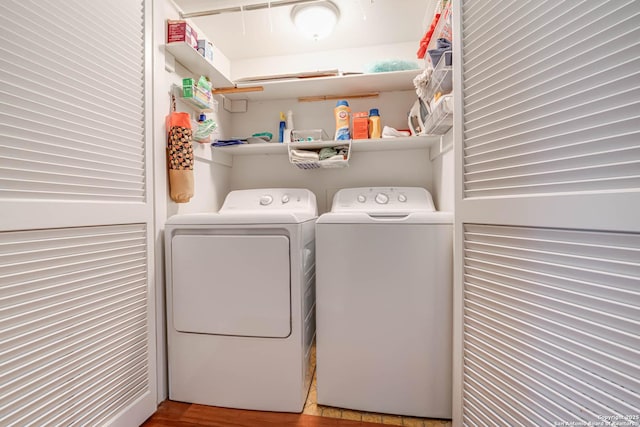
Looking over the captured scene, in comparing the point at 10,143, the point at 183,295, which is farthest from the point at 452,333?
the point at 10,143

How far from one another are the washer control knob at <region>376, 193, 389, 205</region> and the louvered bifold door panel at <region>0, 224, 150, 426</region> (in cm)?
140

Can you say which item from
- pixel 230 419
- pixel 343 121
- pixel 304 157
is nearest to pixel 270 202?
pixel 304 157

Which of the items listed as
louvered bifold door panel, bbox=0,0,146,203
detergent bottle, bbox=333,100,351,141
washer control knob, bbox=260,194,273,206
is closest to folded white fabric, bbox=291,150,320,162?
detergent bottle, bbox=333,100,351,141

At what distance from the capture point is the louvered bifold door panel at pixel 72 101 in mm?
754

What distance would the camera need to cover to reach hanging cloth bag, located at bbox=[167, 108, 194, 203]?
53.0 inches

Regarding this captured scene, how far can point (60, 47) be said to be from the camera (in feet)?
2.84

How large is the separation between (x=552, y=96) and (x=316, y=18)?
1.53 metres

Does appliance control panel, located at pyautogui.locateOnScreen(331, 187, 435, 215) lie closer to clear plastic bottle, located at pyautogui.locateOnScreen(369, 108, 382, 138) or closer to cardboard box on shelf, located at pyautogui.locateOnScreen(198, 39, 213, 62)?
clear plastic bottle, located at pyautogui.locateOnScreen(369, 108, 382, 138)

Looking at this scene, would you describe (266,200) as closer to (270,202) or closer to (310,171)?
(270,202)

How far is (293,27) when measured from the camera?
1.83m

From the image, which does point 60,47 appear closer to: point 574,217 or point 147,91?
point 147,91

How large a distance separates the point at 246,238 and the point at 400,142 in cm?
124

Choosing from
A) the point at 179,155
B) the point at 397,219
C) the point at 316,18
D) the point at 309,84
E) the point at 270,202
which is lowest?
the point at 397,219

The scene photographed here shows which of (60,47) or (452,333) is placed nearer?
(60,47)
